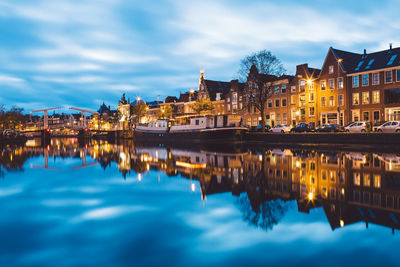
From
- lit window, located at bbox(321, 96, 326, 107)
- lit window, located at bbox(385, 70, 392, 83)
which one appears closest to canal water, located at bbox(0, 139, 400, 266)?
lit window, located at bbox(385, 70, 392, 83)

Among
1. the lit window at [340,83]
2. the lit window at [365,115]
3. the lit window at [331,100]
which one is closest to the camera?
the lit window at [365,115]

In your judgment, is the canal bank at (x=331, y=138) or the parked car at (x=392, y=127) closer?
the canal bank at (x=331, y=138)

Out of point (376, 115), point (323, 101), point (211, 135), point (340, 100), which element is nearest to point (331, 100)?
point (323, 101)

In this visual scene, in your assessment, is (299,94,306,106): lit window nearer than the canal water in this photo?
No

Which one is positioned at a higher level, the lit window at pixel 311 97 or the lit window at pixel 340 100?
the lit window at pixel 311 97

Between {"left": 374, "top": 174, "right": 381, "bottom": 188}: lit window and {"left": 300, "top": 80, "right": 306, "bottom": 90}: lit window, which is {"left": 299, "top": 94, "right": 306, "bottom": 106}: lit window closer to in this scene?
{"left": 300, "top": 80, "right": 306, "bottom": 90}: lit window

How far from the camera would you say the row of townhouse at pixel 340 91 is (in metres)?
51.8

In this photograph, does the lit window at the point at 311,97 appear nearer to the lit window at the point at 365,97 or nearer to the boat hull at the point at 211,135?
the lit window at the point at 365,97

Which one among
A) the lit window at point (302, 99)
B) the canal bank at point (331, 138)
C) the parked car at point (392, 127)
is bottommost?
the canal bank at point (331, 138)

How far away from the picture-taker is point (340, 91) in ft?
190

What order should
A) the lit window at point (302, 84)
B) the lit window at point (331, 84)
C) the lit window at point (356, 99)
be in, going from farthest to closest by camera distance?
1. the lit window at point (302, 84)
2. the lit window at point (331, 84)
3. the lit window at point (356, 99)

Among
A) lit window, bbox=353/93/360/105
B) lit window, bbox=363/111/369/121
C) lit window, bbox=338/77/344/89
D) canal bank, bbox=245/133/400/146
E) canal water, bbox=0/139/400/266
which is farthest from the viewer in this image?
lit window, bbox=338/77/344/89

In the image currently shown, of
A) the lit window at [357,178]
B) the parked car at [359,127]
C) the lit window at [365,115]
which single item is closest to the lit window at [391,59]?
the lit window at [365,115]

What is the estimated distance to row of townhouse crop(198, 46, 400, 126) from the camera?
170ft
